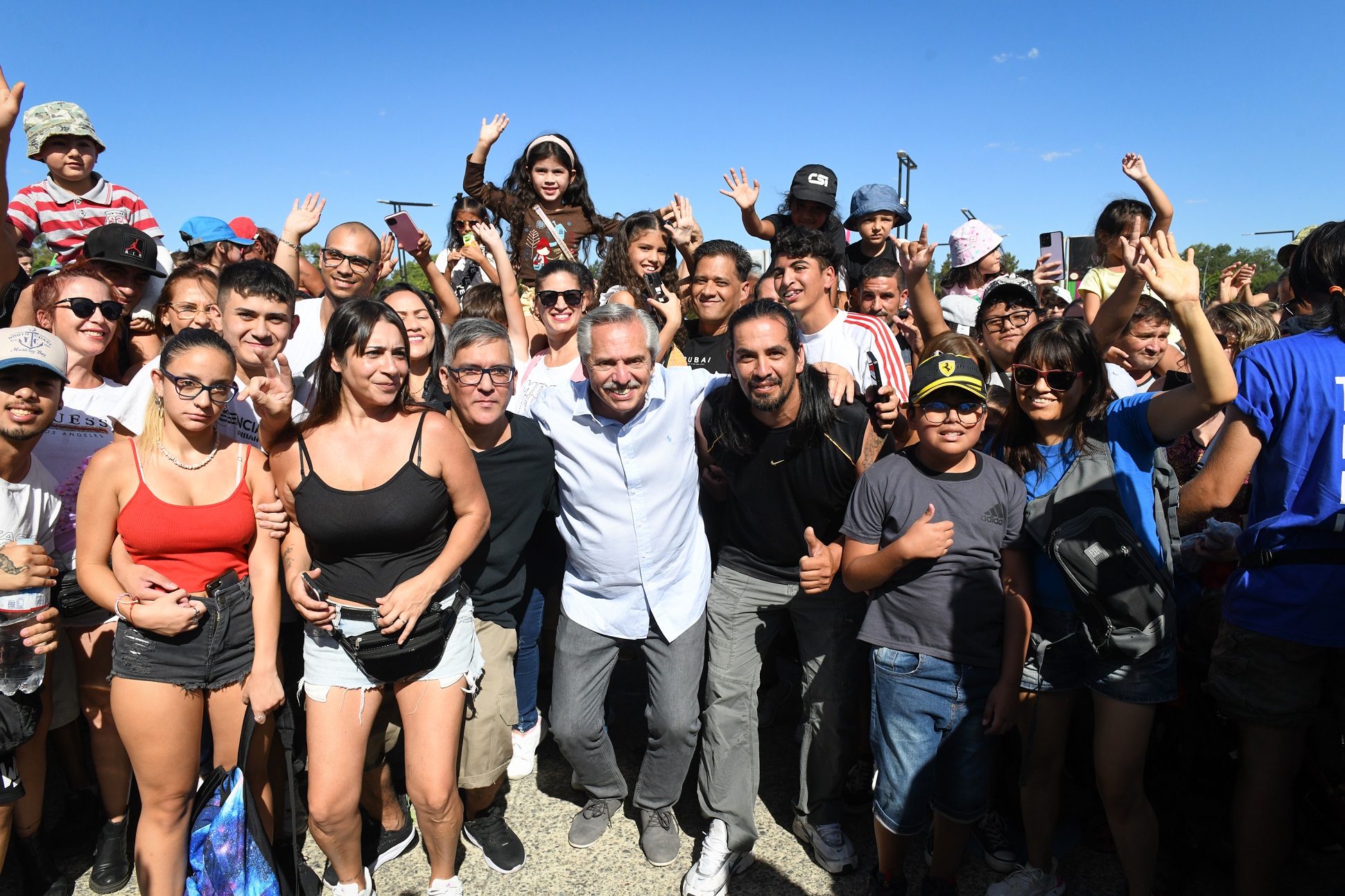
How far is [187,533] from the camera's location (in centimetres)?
289

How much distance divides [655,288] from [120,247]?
291cm

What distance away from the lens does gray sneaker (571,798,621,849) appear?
3.56 metres

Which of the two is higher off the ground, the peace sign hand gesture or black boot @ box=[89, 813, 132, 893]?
the peace sign hand gesture

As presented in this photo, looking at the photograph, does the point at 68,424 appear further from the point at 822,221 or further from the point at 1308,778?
the point at 1308,778

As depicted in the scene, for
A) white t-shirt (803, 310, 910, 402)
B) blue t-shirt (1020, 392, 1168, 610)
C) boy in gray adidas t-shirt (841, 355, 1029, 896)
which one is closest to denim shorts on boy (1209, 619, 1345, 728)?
blue t-shirt (1020, 392, 1168, 610)

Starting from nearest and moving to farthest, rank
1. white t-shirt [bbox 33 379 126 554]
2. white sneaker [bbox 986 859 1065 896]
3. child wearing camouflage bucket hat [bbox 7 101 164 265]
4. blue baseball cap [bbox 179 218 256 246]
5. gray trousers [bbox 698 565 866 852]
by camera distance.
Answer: white sneaker [bbox 986 859 1065 896]
white t-shirt [bbox 33 379 126 554]
gray trousers [bbox 698 565 866 852]
child wearing camouflage bucket hat [bbox 7 101 164 265]
blue baseball cap [bbox 179 218 256 246]

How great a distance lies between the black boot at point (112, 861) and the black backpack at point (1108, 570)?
397 cm

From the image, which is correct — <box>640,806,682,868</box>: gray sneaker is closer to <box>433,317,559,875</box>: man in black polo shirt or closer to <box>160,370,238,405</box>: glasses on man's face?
<box>433,317,559,875</box>: man in black polo shirt

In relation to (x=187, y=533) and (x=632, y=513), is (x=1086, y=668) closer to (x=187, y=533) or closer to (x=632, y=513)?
(x=632, y=513)

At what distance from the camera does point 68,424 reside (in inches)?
133

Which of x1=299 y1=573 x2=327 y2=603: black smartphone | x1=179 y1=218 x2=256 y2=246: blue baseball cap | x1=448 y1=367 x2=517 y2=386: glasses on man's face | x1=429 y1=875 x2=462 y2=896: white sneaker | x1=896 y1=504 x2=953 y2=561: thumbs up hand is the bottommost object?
x1=429 y1=875 x2=462 y2=896: white sneaker

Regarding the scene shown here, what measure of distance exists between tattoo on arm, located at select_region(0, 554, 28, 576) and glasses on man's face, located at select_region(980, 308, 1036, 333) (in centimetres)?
444

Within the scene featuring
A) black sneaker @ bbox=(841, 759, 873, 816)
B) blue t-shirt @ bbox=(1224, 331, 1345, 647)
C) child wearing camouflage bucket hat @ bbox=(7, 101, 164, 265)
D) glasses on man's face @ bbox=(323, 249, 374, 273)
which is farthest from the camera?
child wearing camouflage bucket hat @ bbox=(7, 101, 164, 265)

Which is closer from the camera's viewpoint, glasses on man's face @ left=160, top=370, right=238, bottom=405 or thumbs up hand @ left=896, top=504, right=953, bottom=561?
thumbs up hand @ left=896, top=504, right=953, bottom=561
